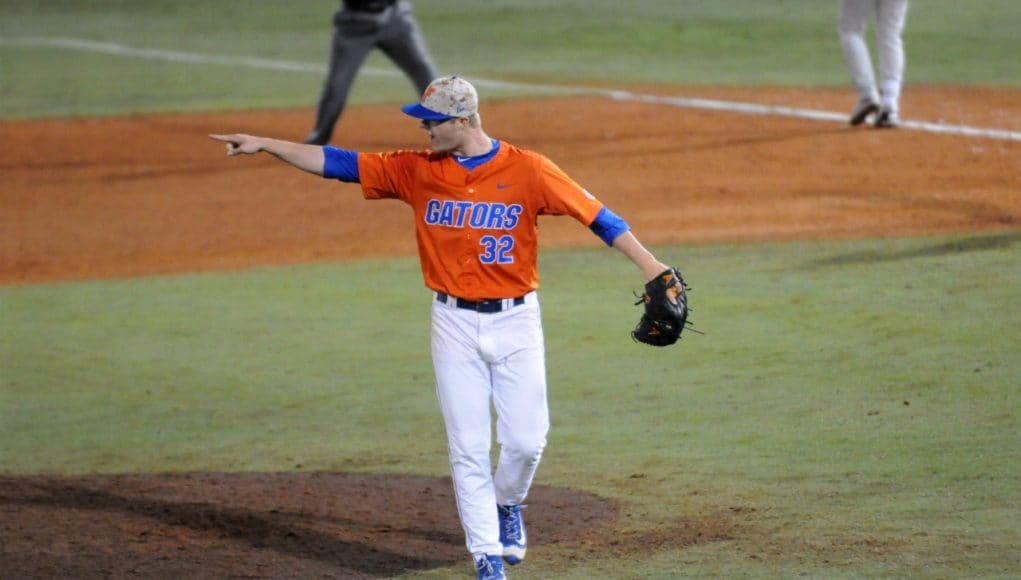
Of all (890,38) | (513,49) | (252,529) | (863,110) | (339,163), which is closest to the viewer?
(339,163)

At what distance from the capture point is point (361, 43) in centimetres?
1684

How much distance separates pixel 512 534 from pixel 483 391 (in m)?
0.65

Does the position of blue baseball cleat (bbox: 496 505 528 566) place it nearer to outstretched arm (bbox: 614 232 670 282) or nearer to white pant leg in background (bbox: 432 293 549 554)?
white pant leg in background (bbox: 432 293 549 554)

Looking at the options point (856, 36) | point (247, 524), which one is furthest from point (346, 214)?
point (247, 524)

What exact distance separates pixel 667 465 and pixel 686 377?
5.11 feet

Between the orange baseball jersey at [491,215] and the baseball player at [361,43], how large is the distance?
34.3 feet

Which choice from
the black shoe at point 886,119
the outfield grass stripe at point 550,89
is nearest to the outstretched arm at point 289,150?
the outfield grass stripe at point 550,89

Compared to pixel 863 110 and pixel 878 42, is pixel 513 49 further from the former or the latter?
pixel 878 42

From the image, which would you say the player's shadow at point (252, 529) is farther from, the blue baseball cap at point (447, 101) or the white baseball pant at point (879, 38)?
the white baseball pant at point (879, 38)

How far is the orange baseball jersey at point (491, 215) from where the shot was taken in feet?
20.9

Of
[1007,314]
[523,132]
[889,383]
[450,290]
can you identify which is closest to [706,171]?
[523,132]

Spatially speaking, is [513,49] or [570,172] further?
[513,49]

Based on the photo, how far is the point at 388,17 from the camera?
1678cm

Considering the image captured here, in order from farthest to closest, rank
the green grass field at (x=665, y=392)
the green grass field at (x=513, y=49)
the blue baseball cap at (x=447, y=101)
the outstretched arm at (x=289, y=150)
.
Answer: the green grass field at (x=513, y=49), the green grass field at (x=665, y=392), the outstretched arm at (x=289, y=150), the blue baseball cap at (x=447, y=101)
